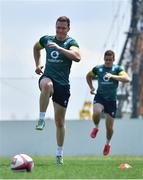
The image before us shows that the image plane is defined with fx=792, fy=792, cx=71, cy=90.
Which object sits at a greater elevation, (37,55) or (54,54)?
(54,54)

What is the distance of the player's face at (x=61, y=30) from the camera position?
12.4 meters

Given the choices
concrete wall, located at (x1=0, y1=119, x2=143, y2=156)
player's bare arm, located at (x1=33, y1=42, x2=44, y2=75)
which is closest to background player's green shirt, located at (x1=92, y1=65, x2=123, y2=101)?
player's bare arm, located at (x1=33, y1=42, x2=44, y2=75)

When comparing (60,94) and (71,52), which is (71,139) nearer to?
(60,94)

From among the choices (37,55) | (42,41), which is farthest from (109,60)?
(42,41)

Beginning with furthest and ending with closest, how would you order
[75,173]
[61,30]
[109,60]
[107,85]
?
[107,85]
[109,60]
[61,30]
[75,173]

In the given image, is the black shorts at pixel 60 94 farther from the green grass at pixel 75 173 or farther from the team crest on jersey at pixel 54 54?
the green grass at pixel 75 173

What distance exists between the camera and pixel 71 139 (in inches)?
922

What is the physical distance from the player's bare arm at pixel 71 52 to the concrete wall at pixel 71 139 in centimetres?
1051

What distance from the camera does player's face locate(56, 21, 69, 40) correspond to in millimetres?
12430

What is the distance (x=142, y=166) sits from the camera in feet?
39.0

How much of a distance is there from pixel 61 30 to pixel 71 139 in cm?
1122

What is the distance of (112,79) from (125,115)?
3194 centimetres

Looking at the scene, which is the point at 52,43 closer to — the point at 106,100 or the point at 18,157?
Answer: the point at 18,157

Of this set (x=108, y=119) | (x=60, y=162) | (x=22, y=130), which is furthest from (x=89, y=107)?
(x=60, y=162)
